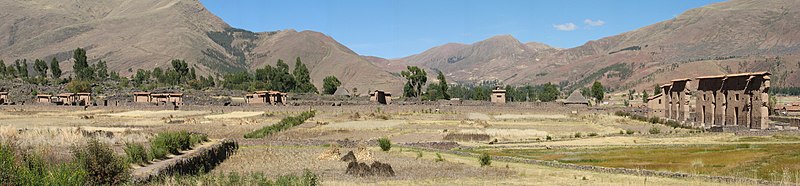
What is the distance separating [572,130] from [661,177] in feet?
119

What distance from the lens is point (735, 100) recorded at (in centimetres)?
6631

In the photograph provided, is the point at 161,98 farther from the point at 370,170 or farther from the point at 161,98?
the point at 370,170

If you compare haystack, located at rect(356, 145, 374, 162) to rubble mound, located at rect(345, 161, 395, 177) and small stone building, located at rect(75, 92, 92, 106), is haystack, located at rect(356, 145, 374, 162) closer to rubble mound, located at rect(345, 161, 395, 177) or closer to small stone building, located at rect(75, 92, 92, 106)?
rubble mound, located at rect(345, 161, 395, 177)

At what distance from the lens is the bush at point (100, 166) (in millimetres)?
17156

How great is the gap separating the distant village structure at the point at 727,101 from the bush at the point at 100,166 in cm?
5543

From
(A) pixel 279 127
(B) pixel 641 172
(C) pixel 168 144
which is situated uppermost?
(C) pixel 168 144

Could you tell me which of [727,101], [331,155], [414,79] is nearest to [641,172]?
[331,155]

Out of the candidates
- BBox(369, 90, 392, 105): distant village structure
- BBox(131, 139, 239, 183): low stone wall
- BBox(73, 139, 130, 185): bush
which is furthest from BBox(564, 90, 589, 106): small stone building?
BBox(73, 139, 130, 185): bush

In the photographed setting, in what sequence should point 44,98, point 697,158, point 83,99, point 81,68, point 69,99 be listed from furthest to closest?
point 81,68, point 44,98, point 83,99, point 69,99, point 697,158

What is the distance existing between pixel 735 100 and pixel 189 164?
57444mm

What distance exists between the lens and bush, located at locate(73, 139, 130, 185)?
1716cm

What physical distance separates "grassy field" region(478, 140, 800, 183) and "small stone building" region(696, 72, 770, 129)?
68.5ft

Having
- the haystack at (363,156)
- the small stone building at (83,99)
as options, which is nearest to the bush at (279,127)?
the haystack at (363,156)

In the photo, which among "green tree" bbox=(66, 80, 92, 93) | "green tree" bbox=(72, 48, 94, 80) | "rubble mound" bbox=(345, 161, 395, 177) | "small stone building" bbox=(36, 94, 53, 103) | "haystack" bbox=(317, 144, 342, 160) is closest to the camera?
"rubble mound" bbox=(345, 161, 395, 177)
